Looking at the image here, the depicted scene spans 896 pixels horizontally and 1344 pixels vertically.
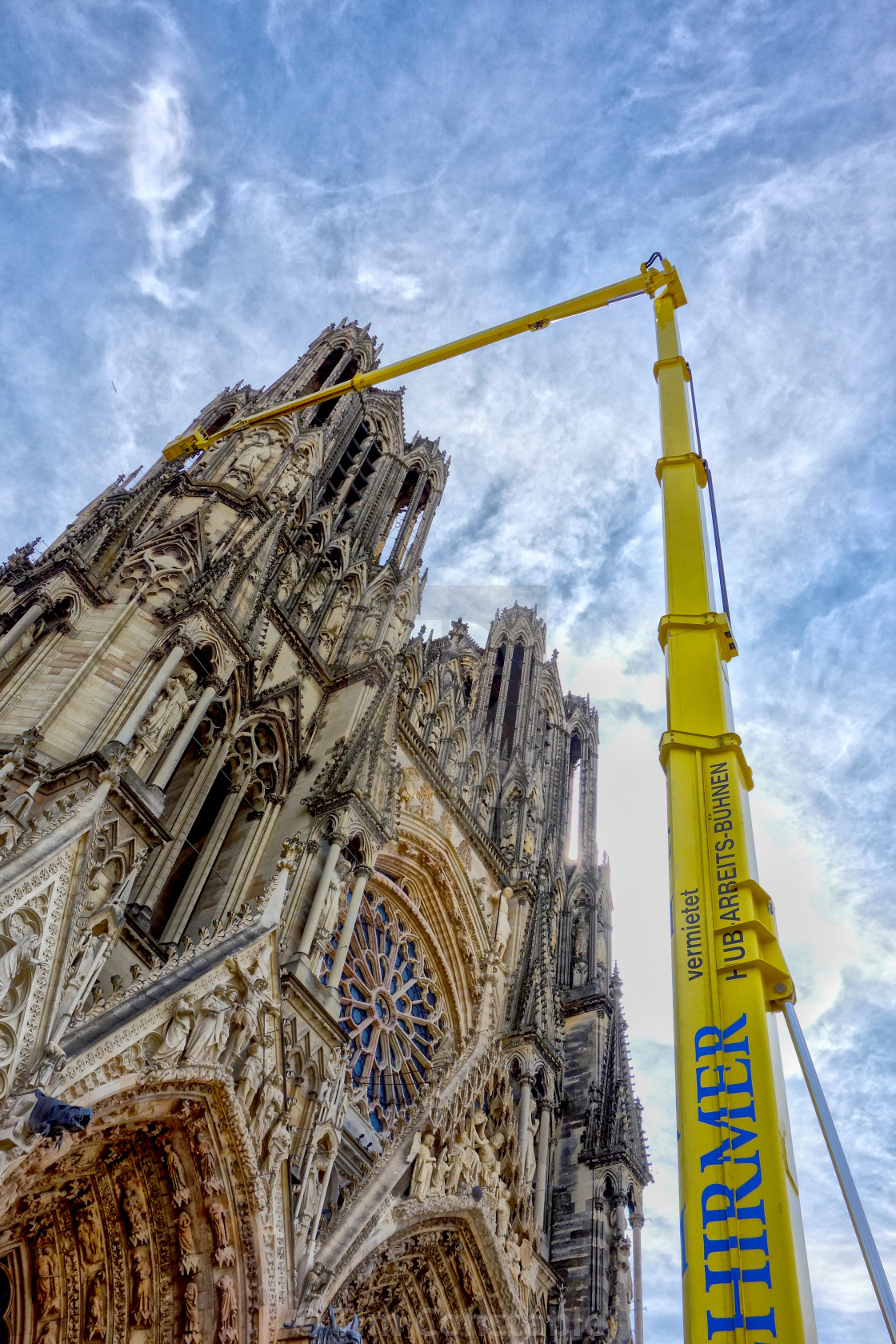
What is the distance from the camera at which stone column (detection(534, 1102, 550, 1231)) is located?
58.1 feet

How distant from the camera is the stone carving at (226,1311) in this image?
9.74m

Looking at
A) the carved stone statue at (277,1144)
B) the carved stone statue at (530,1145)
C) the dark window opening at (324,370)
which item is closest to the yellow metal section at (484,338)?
the dark window opening at (324,370)

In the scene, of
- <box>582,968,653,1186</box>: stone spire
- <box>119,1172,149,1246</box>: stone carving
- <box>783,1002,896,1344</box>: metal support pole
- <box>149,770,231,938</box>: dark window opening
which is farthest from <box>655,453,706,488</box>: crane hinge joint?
<box>582,968,653,1186</box>: stone spire

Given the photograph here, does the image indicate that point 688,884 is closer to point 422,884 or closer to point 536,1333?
point 536,1333

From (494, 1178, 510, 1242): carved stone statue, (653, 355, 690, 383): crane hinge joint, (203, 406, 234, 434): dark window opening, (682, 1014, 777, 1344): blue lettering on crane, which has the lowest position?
(682, 1014, 777, 1344): blue lettering on crane

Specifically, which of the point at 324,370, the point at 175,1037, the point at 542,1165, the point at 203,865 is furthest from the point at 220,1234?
the point at 324,370

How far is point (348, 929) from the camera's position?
14.6 meters

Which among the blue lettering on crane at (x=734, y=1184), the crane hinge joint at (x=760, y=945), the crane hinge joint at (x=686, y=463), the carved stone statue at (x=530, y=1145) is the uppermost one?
the crane hinge joint at (x=686, y=463)

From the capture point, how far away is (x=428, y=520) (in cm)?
2886

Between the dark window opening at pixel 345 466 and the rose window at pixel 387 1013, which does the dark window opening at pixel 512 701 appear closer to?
the dark window opening at pixel 345 466

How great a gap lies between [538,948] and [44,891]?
522 inches

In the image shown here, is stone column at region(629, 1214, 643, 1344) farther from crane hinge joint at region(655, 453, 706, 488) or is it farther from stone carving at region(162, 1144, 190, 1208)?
crane hinge joint at region(655, 453, 706, 488)

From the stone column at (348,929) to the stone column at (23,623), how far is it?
591 centimetres

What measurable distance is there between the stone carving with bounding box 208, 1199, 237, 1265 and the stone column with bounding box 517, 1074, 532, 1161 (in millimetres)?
7758
